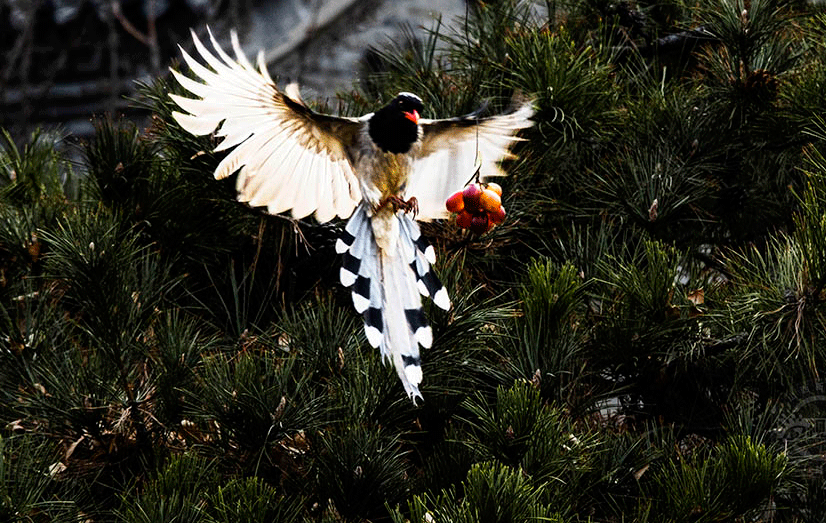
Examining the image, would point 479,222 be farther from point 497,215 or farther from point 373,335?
point 373,335

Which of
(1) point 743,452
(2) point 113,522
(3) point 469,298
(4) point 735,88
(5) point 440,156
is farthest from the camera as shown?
(4) point 735,88

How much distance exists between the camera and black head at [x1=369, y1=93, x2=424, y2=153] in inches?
68.5

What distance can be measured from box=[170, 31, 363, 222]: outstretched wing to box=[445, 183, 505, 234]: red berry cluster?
145 mm

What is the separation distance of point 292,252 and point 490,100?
1.23 ft

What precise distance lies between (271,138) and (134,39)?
3981 millimetres

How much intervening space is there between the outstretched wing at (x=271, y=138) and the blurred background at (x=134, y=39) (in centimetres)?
329

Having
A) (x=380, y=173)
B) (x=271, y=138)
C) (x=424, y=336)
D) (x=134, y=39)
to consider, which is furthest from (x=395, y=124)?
(x=134, y=39)

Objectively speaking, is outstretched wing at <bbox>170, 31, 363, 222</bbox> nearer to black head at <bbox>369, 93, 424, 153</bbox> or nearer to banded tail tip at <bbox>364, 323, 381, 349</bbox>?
black head at <bbox>369, 93, 424, 153</bbox>

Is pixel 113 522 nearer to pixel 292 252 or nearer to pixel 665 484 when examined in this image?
pixel 292 252

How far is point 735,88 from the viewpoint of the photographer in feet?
6.59

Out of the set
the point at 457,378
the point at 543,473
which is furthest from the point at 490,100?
the point at 543,473

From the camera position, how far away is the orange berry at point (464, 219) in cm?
170

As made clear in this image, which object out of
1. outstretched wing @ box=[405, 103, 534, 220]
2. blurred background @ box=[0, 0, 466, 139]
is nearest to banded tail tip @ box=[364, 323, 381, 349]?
outstretched wing @ box=[405, 103, 534, 220]

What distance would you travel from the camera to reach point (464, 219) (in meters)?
1.70
